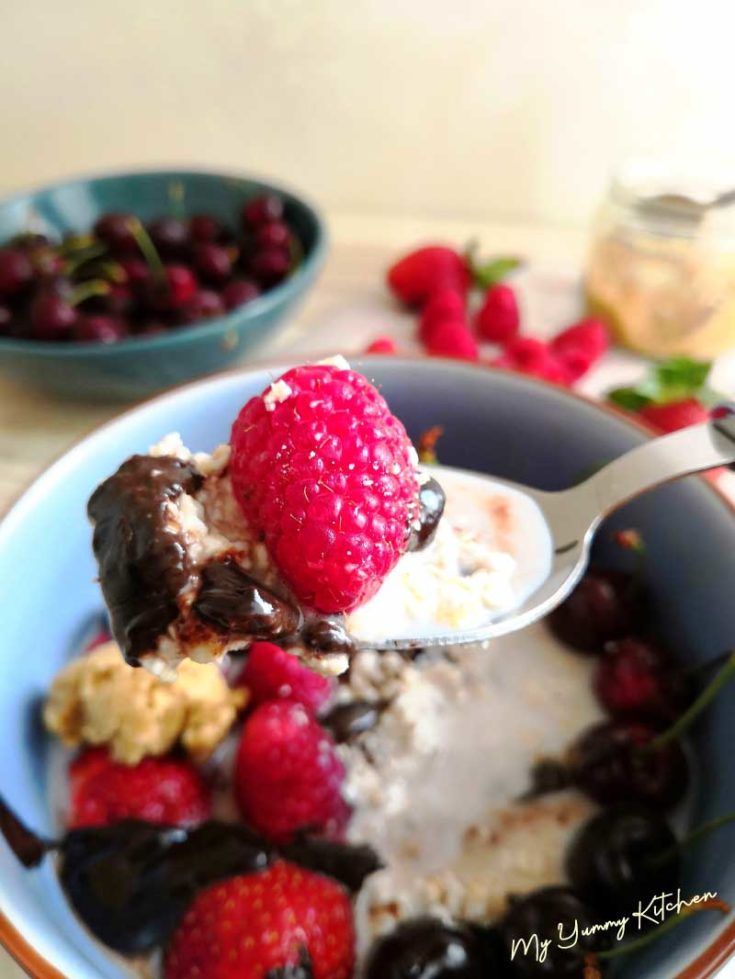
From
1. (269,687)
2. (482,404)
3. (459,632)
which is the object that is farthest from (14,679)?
(482,404)

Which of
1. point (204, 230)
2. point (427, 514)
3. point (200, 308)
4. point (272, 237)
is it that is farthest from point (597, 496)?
point (204, 230)

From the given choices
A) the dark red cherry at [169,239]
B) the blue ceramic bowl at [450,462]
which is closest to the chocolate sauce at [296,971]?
the blue ceramic bowl at [450,462]

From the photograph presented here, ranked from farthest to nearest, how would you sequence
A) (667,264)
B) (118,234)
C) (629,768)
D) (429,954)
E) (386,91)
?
(386,91) < (118,234) < (667,264) < (629,768) < (429,954)

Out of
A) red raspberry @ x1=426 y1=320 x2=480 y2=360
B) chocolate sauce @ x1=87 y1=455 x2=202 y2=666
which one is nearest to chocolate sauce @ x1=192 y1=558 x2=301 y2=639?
chocolate sauce @ x1=87 y1=455 x2=202 y2=666

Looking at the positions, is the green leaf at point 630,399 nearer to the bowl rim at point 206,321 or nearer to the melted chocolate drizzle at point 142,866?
the bowl rim at point 206,321

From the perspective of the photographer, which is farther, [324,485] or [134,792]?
[134,792]

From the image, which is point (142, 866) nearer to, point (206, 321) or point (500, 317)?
point (206, 321)

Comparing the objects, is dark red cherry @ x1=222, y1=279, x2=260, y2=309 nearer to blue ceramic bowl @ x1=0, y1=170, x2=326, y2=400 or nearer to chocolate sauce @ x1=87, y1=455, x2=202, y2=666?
blue ceramic bowl @ x1=0, y1=170, x2=326, y2=400
